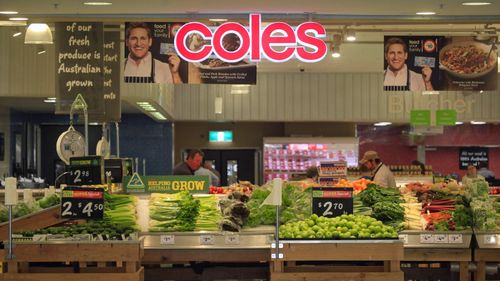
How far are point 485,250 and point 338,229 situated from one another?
1.50m

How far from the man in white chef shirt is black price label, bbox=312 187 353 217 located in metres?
3.45

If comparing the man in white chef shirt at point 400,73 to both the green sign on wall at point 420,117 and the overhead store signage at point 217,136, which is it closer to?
the green sign on wall at point 420,117

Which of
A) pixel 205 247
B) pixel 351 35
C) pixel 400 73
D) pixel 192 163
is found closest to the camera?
pixel 205 247

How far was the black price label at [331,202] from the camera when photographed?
6.57 metres

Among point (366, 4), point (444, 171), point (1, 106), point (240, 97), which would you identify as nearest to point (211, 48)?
point (366, 4)

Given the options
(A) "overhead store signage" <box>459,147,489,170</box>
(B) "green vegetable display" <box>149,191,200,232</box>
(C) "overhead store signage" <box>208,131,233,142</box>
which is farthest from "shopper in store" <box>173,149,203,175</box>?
(A) "overhead store signage" <box>459,147,489,170</box>

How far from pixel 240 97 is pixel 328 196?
1073cm

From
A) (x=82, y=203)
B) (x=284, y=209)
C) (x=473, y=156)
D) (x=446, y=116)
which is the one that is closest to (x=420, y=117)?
(x=446, y=116)

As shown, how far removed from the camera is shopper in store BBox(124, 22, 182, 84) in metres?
9.20

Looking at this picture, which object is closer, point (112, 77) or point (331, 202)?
point (331, 202)

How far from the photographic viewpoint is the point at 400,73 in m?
9.77

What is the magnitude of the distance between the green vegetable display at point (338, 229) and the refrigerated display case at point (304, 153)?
36.2ft

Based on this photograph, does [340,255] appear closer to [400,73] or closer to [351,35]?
[400,73]

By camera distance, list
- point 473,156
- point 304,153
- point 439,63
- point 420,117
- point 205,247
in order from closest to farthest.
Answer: point 205,247 < point 439,63 < point 420,117 < point 304,153 < point 473,156
